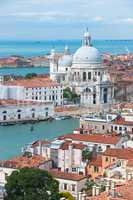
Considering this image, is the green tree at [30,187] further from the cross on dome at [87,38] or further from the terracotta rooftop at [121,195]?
the cross on dome at [87,38]

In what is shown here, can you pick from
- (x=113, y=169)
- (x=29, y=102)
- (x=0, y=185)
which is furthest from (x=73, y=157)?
(x=29, y=102)

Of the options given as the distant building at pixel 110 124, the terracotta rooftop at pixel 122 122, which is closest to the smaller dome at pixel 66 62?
the distant building at pixel 110 124

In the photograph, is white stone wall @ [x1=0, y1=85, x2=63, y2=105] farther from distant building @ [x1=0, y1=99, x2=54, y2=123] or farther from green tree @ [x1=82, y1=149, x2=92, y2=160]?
green tree @ [x1=82, y1=149, x2=92, y2=160]

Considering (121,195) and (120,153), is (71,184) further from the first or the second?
(121,195)

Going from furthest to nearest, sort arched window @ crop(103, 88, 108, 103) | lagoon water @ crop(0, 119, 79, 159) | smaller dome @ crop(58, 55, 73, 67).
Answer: smaller dome @ crop(58, 55, 73, 67) → arched window @ crop(103, 88, 108, 103) → lagoon water @ crop(0, 119, 79, 159)

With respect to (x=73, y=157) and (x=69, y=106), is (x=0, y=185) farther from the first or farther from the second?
(x=69, y=106)

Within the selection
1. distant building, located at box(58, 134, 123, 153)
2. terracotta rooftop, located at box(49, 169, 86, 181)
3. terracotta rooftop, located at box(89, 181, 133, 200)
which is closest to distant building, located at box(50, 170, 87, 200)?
terracotta rooftop, located at box(49, 169, 86, 181)
